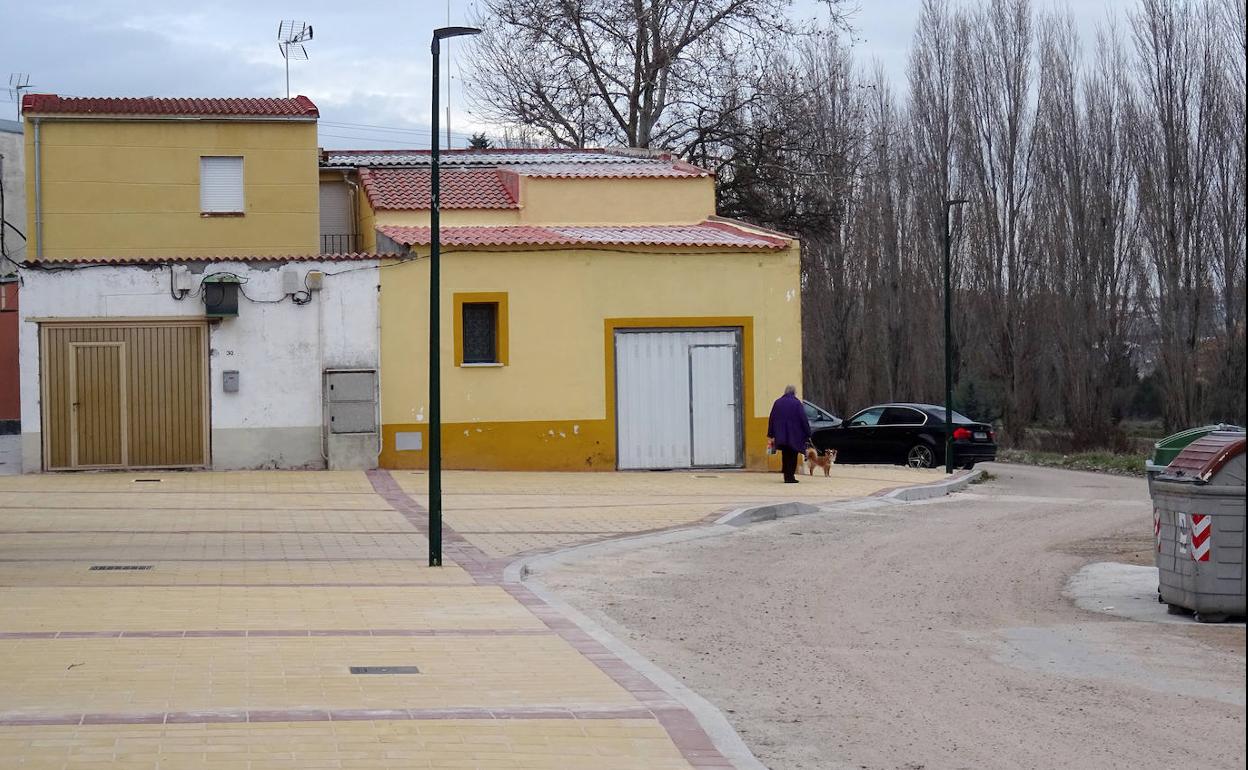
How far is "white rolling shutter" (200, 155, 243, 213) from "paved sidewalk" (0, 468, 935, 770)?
383 inches

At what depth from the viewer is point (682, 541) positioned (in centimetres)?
1675

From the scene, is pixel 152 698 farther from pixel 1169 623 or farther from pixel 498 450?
pixel 498 450

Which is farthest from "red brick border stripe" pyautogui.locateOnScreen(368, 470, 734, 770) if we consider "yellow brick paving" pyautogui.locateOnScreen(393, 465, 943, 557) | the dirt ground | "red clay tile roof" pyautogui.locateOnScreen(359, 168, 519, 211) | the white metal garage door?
"red clay tile roof" pyautogui.locateOnScreen(359, 168, 519, 211)

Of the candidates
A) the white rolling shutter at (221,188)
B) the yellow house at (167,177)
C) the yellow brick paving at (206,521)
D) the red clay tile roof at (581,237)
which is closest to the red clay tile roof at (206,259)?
the red clay tile roof at (581,237)

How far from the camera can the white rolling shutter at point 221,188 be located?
28.1 meters

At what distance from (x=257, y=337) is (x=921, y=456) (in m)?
13.9

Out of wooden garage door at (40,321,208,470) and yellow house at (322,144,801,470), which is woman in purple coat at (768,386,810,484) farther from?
wooden garage door at (40,321,208,470)

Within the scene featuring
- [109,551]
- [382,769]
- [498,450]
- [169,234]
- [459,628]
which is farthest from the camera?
[169,234]

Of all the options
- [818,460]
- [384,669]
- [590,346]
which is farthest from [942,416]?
[384,669]

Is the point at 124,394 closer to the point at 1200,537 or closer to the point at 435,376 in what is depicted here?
the point at 435,376

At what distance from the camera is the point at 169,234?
27.8 meters

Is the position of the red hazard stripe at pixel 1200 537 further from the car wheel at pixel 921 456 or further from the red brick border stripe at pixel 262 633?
the car wheel at pixel 921 456

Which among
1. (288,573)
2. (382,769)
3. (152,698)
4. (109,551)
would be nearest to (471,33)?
(288,573)

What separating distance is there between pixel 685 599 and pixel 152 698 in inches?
223
